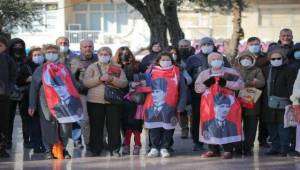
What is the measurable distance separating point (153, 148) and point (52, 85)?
1897 millimetres

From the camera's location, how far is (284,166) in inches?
Result: 402

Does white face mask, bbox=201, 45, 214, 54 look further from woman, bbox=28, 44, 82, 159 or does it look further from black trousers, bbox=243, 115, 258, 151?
woman, bbox=28, 44, 82, 159

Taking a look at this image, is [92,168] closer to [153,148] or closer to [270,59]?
[153,148]

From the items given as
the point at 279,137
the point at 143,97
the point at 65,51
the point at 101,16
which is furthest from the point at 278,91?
→ the point at 101,16

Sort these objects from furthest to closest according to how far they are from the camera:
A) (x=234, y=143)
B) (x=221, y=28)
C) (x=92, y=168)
A: (x=221, y=28) < (x=234, y=143) < (x=92, y=168)

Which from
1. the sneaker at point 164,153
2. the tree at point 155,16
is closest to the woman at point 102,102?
the sneaker at point 164,153

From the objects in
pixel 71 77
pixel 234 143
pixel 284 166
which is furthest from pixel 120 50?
pixel 284 166

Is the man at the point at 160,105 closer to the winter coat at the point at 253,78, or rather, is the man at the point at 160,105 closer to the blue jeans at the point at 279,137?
the winter coat at the point at 253,78

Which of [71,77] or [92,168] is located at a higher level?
[71,77]

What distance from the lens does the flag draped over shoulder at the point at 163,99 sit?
1101 centimetres

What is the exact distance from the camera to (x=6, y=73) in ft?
35.3

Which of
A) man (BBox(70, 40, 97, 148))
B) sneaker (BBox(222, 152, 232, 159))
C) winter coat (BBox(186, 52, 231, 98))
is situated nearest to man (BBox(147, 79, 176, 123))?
winter coat (BBox(186, 52, 231, 98))

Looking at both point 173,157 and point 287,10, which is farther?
point 287,10

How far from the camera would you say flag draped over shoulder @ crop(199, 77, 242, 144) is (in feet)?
35.1
